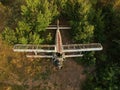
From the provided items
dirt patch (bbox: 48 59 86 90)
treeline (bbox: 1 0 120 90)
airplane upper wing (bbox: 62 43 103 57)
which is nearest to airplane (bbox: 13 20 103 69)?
airplane upper wing (bbox: 62 43 103 57)

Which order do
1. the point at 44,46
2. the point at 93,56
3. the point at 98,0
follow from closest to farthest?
1. the point at 44,46
2. the point at 93,56
3. the point at 98,0

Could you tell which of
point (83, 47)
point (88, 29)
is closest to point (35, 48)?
point (83, 47)

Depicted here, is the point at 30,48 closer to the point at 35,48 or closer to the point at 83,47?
the point at 35,48

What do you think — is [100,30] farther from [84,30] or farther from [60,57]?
[60,57]

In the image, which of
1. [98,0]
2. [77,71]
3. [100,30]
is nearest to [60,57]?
[77,71]

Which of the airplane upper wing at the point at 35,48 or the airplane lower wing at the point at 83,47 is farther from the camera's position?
the airplane lower wing at the point at 83,47

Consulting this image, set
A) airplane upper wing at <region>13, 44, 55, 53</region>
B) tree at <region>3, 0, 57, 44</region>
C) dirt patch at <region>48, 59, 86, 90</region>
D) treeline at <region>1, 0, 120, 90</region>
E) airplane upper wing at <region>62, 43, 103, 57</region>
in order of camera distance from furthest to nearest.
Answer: dirt patch at <region>48, 59, 86, 90</region>
tree at <region>3, 0, 57, 44</region>
treeline at <region>1, 0, 120, 90</region>
airplane upper wing at <region>62, 43, 103, 57</region>
airplane upper wing at <region>13, 44, 55, 53</region>

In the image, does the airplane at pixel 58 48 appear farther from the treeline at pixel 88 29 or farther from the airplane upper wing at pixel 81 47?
the treeline at pixel 88 29

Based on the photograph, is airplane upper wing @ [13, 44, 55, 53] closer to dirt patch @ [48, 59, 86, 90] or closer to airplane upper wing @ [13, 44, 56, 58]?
airplane upper wing @ [13, 44, 56, 58]

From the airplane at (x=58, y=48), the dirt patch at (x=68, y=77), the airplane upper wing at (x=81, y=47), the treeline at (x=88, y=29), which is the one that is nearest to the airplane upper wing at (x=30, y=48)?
the airplane at (x=58, y=48)
